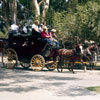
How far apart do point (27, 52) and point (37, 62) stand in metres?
1.13

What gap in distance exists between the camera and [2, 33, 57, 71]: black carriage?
16984 millimetres

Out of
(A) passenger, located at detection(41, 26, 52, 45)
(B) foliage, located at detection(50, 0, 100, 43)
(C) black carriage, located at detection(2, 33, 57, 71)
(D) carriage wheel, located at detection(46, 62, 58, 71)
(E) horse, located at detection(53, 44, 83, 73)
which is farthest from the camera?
Result: (B) foliage, located at detection(50, 0, 100, 43)

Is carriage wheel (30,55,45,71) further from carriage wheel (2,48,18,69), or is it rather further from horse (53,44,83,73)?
carriage wheel (2,48,18,69)

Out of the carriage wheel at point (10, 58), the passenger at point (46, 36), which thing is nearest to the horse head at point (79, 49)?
the passenger at point (46, 36)

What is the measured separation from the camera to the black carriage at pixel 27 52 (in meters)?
17.0

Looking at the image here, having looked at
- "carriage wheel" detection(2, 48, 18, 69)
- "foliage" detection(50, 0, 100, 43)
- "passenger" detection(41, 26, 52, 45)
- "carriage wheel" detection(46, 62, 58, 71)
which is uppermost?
"foliage" detection(50, 0, 100, 43)

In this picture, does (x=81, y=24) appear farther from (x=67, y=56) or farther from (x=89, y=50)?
(x=67, y=56)

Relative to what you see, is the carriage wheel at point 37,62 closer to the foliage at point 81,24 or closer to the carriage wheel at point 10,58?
the carriage wheel at point 10,58

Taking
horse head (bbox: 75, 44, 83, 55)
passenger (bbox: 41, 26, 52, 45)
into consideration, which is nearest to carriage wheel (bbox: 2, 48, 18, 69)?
passenger (bbox: 41, 26, 52, 45)

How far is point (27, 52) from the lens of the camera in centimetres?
1761

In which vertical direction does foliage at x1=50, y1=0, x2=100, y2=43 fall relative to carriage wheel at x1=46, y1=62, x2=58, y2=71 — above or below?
above

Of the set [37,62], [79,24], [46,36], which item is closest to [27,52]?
[37,62]

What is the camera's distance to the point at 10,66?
714 inches

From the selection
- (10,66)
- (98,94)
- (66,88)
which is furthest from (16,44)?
(98,94)
